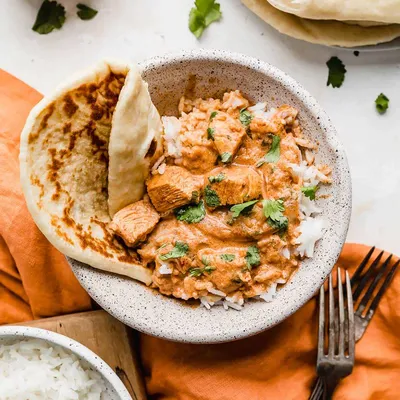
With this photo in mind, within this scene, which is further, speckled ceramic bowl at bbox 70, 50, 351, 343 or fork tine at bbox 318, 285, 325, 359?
fork tine at bbox 318, 285, 325, 359

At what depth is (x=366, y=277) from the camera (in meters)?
2.67

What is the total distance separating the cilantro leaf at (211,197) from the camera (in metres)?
2.25

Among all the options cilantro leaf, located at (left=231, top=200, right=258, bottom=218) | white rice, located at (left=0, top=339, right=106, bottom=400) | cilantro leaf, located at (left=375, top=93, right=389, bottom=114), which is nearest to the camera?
cilantro leaf, located at (left=231, top=200, right=258, bottom=218)

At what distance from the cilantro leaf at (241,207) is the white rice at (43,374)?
2.63 feet

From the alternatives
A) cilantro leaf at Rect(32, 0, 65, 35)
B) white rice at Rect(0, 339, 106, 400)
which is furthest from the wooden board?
cilantro leaf at Rect(32, 0, 65, 35)

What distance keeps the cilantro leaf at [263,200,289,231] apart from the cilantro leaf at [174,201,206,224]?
0.21 meters

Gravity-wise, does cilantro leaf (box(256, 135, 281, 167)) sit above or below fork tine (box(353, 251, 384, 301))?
above

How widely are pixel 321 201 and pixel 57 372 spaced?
1107mm

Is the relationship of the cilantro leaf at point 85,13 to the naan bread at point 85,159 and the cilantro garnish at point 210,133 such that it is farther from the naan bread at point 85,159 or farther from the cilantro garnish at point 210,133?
the cilantro garnish at point 210,133

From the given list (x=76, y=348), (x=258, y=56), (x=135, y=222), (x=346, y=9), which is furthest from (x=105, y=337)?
(x=346, y=9)

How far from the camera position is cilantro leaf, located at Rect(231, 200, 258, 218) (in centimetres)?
222

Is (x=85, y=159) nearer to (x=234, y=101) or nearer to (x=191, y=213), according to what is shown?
(x=191, y=213)

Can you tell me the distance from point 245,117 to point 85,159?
0.56m

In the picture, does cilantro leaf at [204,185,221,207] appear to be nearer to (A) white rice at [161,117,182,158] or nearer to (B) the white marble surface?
(A) white rice at [161,117,182,158]
